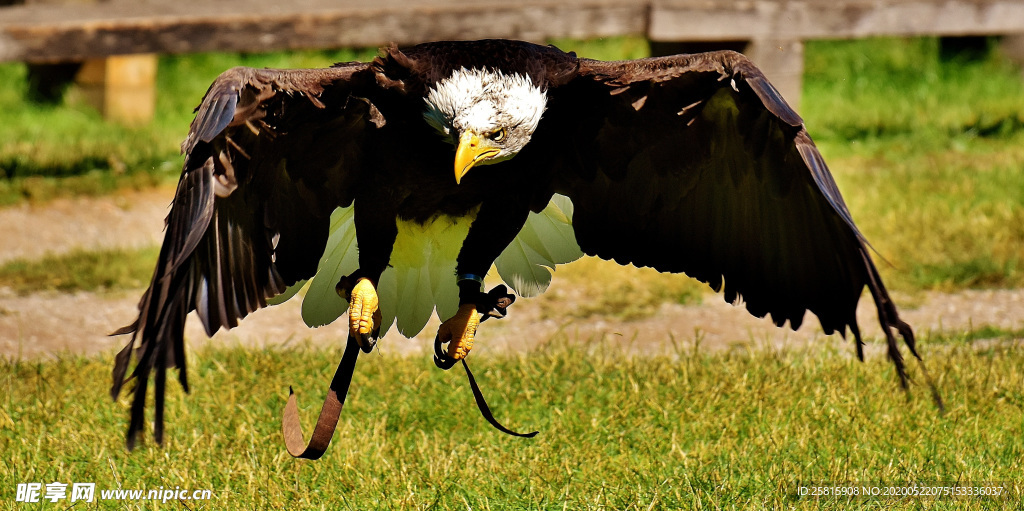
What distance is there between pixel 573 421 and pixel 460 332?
0.78m

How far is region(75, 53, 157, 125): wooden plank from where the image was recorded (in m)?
9.40

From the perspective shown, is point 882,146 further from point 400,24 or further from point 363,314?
point 363,314

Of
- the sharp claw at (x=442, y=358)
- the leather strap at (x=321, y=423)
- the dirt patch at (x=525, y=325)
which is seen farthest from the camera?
the dirt patch at (x=525, y=325)

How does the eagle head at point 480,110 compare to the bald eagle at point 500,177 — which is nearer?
the bald eagle at point 500,177

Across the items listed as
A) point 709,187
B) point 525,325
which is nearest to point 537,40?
point 525,325

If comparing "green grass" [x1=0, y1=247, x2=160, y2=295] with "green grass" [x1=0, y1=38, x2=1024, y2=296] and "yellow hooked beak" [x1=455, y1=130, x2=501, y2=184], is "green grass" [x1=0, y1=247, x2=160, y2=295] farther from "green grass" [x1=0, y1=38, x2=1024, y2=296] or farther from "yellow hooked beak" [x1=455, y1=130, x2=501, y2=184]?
"yellow hooked beak" [x1=455, y1=130, x2=501, y2=184]

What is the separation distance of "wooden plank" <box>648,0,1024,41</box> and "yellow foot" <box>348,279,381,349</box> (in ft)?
13.5

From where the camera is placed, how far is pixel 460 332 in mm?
3793

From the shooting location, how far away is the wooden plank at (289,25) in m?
7.39

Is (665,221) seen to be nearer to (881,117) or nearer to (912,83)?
(881,117)

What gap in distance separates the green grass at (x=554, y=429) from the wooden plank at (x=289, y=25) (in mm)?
2911

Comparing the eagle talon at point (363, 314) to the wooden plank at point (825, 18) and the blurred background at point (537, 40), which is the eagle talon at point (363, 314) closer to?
the blurred background at point (537, 40)

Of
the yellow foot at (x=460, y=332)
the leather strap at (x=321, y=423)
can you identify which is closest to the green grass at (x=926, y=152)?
the yellow foot at (x=460, y=332)

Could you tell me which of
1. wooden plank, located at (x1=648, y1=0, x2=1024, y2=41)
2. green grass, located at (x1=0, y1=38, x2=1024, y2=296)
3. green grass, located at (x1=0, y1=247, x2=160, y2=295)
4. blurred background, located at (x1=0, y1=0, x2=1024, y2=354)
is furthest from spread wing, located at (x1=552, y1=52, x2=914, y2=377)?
wooden plank, located at (x1=648, y1=0, x2=1024, y2=41)
